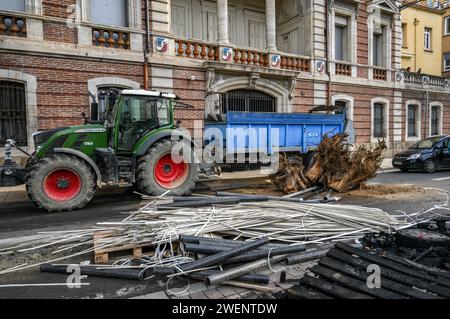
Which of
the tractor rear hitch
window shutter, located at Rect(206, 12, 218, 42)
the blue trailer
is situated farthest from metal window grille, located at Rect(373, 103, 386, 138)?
the tractor rear hitch

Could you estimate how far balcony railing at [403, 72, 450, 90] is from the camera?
2184 centimetres

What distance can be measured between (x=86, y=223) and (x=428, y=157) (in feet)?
44.1

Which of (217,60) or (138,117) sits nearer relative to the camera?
(138,117)

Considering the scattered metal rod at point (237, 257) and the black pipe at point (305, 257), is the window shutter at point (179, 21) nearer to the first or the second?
the scattered metal rod at point (237, 257)

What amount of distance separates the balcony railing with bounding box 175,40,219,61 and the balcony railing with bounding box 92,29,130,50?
2127 millimetres

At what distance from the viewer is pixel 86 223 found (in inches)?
229

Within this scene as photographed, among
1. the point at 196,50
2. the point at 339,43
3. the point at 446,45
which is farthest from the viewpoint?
the point at 446,45

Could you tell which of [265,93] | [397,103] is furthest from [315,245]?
[397,103]

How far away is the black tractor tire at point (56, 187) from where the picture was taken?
6430 mm

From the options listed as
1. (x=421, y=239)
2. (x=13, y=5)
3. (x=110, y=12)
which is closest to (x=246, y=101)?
(x=110, y=12)

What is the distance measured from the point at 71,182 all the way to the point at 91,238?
8.61 feet

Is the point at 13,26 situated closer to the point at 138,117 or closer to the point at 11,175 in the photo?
the point at 138,117
